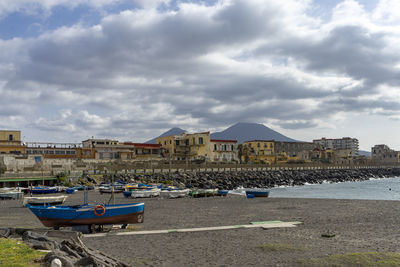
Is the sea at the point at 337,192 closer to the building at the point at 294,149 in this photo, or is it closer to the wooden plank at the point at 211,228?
the wooden plank at the point at 211,228

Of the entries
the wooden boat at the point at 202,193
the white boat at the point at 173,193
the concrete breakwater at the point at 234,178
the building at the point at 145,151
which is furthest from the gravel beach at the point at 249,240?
the building at the point at 145,151

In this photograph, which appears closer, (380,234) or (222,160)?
(380,234)

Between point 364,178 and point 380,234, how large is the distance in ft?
334

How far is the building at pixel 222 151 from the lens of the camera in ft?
360

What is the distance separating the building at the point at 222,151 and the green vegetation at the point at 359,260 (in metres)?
93.7

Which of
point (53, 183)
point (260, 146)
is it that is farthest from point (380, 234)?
point (260, 146)

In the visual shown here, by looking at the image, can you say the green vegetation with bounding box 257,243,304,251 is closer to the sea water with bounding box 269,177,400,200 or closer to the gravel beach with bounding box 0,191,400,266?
the gravel beach with bounding box 0,191,400,266

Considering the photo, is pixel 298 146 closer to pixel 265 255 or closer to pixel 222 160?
pixel 222 160

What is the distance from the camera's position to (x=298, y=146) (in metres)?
164

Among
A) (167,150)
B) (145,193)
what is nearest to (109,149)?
(167,150)

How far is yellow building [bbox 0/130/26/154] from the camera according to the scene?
79.9 metres

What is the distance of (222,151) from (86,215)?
93.8 m

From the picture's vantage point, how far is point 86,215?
802 inches

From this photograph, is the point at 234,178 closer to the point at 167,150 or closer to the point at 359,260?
the point at 167,150
